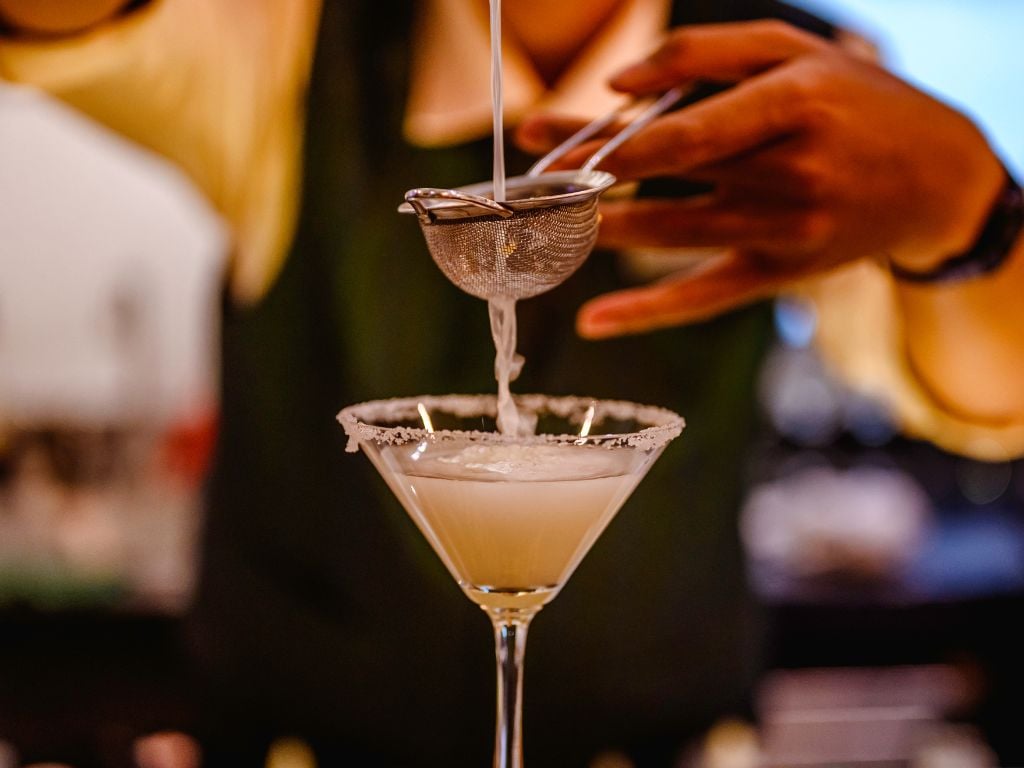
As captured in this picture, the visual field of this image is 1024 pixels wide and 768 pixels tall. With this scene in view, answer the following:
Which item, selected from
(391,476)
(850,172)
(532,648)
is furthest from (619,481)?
(532,648)

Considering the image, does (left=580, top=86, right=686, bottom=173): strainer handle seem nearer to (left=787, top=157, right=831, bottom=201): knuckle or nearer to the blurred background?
(left=787, top=157, right=831, bottom=201): knuckle

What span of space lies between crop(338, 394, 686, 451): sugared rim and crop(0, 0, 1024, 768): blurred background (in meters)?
1.47

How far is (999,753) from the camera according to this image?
3.01 m

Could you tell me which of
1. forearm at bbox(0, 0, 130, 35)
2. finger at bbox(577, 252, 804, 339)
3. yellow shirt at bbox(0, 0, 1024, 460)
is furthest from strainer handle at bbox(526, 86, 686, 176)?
forearm at bbox(0, 0, 130, 35)

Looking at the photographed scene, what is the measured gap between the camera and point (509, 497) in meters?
0.90

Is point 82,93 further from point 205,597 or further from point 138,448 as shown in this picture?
point 138,448

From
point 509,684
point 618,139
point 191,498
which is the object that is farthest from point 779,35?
point 191,498

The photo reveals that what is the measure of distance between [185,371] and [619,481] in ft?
9.06

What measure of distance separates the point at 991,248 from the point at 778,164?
0.46 meters

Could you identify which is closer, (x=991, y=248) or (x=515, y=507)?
(x=515, y=507)

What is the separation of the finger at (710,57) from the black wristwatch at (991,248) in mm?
394

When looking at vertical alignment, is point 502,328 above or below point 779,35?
below

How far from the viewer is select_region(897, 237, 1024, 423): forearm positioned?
148cm

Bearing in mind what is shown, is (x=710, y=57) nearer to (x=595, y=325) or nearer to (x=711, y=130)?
(x=711, y=130)
